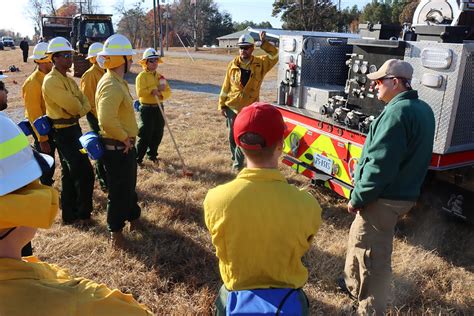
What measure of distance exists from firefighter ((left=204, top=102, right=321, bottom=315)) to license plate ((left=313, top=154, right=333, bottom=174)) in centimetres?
287

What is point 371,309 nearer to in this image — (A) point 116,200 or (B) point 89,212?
(A) point 116,200

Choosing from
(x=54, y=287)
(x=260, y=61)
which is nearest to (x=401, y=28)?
(x=260, y=61)

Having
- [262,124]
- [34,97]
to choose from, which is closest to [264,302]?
[262,124]

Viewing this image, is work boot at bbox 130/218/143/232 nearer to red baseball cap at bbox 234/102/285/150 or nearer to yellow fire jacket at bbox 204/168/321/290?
yellow fire jacket at bbox 204/168/321/290

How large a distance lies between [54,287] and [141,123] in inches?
213

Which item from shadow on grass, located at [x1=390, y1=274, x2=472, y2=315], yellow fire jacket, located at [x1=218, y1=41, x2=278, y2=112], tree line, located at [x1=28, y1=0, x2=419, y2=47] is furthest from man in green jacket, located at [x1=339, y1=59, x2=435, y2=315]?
tree line, located at [x1=28, y1=0, x2=419, y2=47]

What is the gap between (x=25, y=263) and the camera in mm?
1290

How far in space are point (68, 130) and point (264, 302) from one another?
11.3 ft

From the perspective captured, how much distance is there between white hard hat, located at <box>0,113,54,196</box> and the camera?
4.01 feet

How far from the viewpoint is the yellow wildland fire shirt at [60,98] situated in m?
Answer: 4.31

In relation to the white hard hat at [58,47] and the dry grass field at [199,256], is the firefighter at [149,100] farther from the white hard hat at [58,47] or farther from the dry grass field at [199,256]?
the white hard hat at [58,47]

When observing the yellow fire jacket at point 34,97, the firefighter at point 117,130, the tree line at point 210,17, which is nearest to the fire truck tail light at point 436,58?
the firefighter at point 117,130

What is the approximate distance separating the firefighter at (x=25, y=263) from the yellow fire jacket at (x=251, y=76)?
469 centimetres

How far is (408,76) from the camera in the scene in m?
2.83
